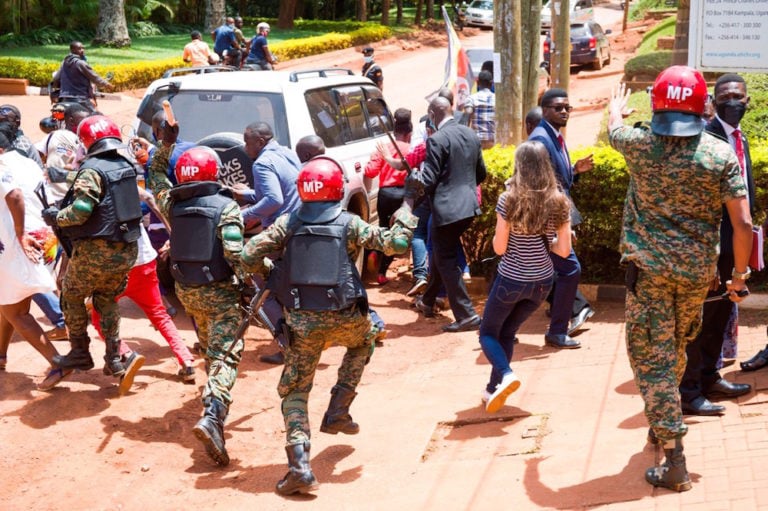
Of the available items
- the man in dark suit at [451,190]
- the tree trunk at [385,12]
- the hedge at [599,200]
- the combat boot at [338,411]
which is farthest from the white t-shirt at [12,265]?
the tree trunk at [385,12]

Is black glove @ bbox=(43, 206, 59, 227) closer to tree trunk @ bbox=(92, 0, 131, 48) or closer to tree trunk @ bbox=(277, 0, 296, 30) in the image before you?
tree trunk @ bbox=(92, 0, 131, 48)

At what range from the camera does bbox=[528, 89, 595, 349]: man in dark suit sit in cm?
763

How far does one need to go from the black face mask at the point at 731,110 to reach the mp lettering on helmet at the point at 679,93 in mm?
1322

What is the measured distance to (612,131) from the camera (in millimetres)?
5301

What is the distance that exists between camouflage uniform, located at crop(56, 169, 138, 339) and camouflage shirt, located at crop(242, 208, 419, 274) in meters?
1.60

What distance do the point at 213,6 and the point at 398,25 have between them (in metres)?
11.4

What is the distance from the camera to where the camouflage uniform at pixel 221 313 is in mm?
6320

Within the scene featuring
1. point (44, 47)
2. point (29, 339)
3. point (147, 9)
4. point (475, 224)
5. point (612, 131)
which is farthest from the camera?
point (147, 9)

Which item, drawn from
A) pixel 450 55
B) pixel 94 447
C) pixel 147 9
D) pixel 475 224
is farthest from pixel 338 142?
pixel 147 9

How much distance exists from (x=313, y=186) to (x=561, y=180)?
266 cm

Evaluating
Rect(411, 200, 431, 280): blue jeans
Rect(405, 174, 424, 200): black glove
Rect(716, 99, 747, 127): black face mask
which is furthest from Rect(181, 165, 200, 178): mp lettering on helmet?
Rect(411, 200, 431, 280): blue jeans

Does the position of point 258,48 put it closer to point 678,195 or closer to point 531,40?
point 531,40

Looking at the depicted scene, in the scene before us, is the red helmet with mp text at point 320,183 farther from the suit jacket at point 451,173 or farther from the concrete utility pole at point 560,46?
the concrete utility pole at point 560,46

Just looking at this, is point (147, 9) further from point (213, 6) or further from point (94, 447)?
point (94, 447)
